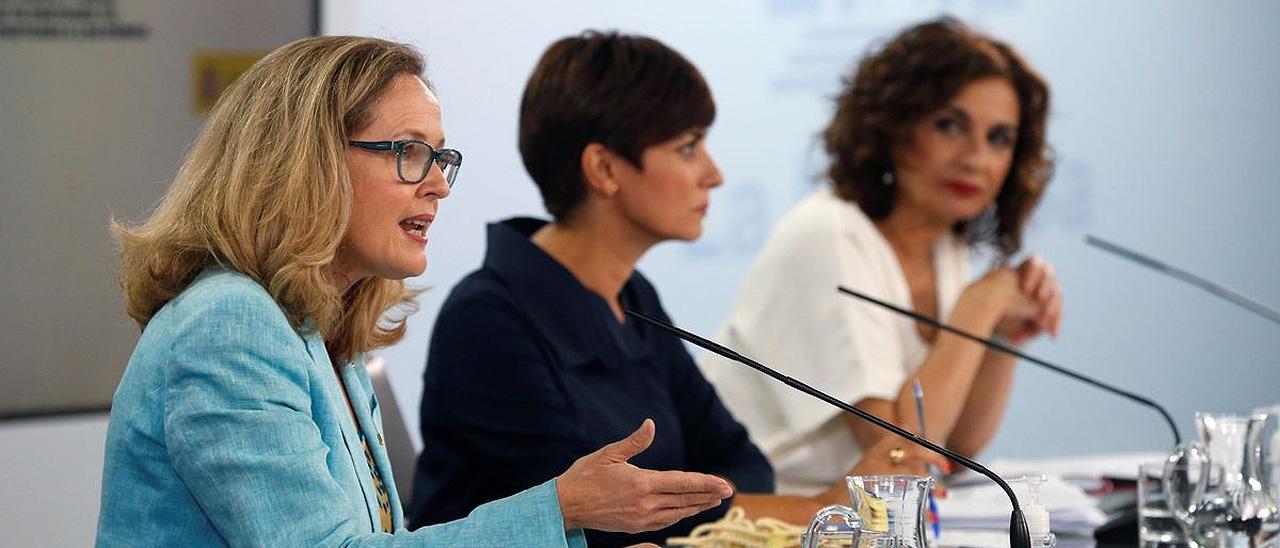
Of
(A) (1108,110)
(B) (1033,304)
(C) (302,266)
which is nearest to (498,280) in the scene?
(C) (302,266)

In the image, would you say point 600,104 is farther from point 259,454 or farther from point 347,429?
point 259,454

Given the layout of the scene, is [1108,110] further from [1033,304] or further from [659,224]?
[659,224]

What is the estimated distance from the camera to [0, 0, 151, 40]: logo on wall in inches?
127

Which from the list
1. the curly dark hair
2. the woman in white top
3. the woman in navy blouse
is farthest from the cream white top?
the woman in navy blouse

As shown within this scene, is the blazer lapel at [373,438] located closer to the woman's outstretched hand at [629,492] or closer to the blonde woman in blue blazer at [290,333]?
→ the blonde woman in blue blazer at [290,333]

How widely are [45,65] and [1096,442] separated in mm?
2922

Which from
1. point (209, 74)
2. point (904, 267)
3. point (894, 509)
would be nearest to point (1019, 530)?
point (894, 509)

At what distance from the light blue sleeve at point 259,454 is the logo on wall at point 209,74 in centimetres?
223

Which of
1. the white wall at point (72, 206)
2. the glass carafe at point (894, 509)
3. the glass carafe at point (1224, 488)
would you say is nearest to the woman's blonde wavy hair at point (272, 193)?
the glass carafe at point (894, 509)

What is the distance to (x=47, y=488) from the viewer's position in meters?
3.28

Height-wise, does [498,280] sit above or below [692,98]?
below

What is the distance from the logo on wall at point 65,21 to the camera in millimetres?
3229

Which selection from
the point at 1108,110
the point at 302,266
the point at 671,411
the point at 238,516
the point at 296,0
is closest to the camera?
the point at 238,516

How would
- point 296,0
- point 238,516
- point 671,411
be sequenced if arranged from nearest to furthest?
point 238,516, point 671,411, point 296,0
